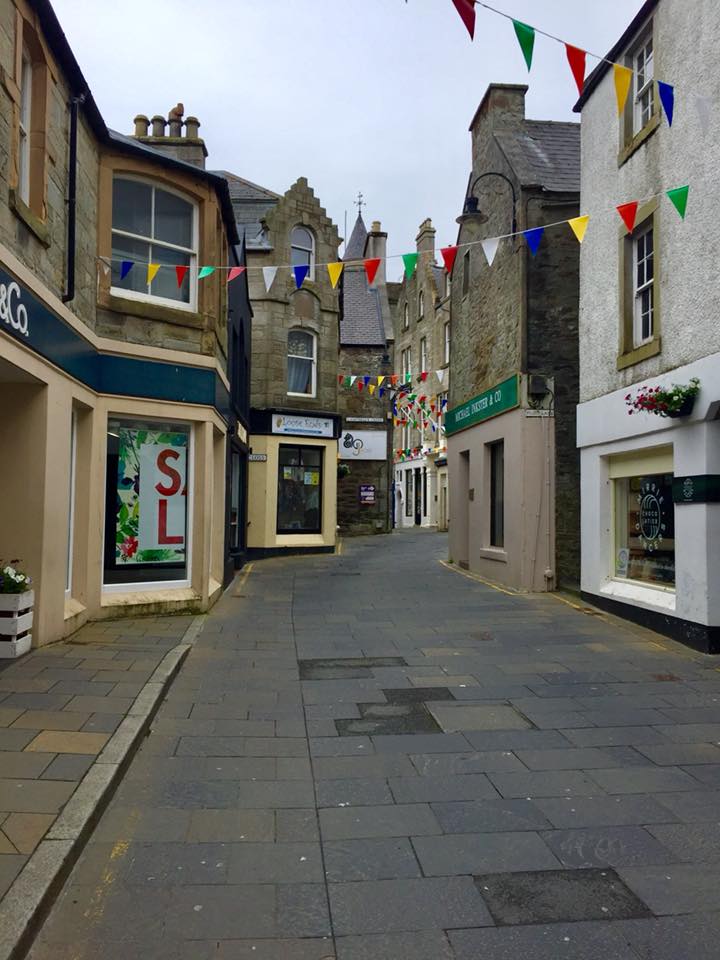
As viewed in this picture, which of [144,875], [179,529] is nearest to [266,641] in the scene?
[179,529]

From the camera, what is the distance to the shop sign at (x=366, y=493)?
31297 millimetres

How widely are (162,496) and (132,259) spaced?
10.2 ft

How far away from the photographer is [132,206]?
1034 centimetres

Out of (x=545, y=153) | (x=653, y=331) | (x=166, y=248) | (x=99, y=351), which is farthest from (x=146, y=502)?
(x=545, y=153)

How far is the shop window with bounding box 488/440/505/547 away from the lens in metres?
15.1

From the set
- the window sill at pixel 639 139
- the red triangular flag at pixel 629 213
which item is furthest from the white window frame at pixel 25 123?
the window sill at pixel 639 139

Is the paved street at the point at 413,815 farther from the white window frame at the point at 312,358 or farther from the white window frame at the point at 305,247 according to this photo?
the white window frame at the point at 305,247

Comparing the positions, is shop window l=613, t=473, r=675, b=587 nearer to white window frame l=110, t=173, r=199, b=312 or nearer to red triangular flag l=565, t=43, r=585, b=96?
red triangular flag l=565, t=43, r=585, b=96

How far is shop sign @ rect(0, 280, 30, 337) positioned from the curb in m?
3.30

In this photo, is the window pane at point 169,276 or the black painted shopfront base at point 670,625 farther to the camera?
the window pane at point 169,276

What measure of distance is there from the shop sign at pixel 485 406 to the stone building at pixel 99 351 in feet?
15.9

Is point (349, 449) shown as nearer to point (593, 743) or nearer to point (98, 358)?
point (98, 358)

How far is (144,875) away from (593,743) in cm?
323

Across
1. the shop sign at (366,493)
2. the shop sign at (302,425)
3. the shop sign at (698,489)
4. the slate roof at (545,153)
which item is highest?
the slate roof at (545,153)
